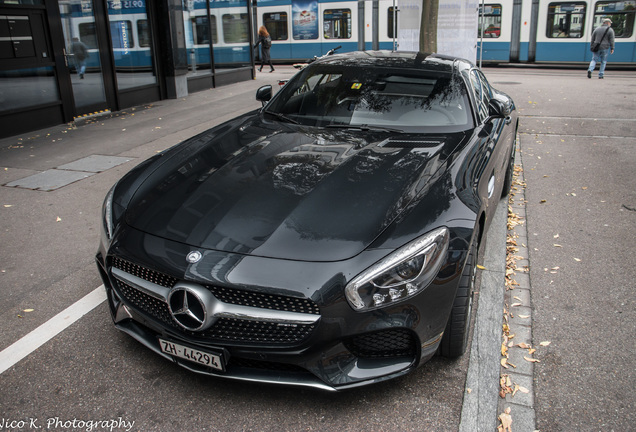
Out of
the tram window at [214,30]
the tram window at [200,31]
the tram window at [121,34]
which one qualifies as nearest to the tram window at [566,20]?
the tram window at [214,30]

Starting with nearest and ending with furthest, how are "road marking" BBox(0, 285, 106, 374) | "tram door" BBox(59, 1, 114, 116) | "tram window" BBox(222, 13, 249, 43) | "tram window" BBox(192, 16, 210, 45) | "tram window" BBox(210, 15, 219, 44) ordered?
"road marking" BBox(0, 285, 106, 374) → "tram door" BBox(59, 1, 114, 116) → "tram window" BBox(192, 16, 210, 45) → "tram window" BBox(210, 15, 219, 44) → "tram window" BBox(222, 13, 249, 43)

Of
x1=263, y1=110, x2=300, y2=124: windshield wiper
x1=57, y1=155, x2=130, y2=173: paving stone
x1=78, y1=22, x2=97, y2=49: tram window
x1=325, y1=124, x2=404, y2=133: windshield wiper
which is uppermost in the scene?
x1=78, y1=22, x2=97, y2=49: tram window

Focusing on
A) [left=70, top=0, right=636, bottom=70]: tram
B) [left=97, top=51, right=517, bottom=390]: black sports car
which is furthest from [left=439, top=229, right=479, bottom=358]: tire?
[left=70, top=0, right=636, bottom=70]: tram

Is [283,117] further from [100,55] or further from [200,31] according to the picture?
[200,31]

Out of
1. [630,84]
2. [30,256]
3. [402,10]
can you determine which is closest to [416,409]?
[30,256]

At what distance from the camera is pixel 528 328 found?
11.3 feet

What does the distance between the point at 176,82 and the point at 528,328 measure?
11545 millimetres

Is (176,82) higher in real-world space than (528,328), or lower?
higher

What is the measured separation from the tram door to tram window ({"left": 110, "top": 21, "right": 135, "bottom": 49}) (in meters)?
0.53

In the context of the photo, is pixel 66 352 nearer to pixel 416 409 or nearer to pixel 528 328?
pixel 416 409

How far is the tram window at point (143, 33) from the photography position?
40.0 feet

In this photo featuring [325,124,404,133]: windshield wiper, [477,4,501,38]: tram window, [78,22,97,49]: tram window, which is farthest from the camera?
[477,4,501,38]: tram window

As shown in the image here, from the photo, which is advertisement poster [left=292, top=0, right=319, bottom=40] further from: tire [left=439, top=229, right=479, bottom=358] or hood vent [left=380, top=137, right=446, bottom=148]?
tire [left=439, top=229, right=479, bottom=358]

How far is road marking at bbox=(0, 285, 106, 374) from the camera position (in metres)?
3.13
